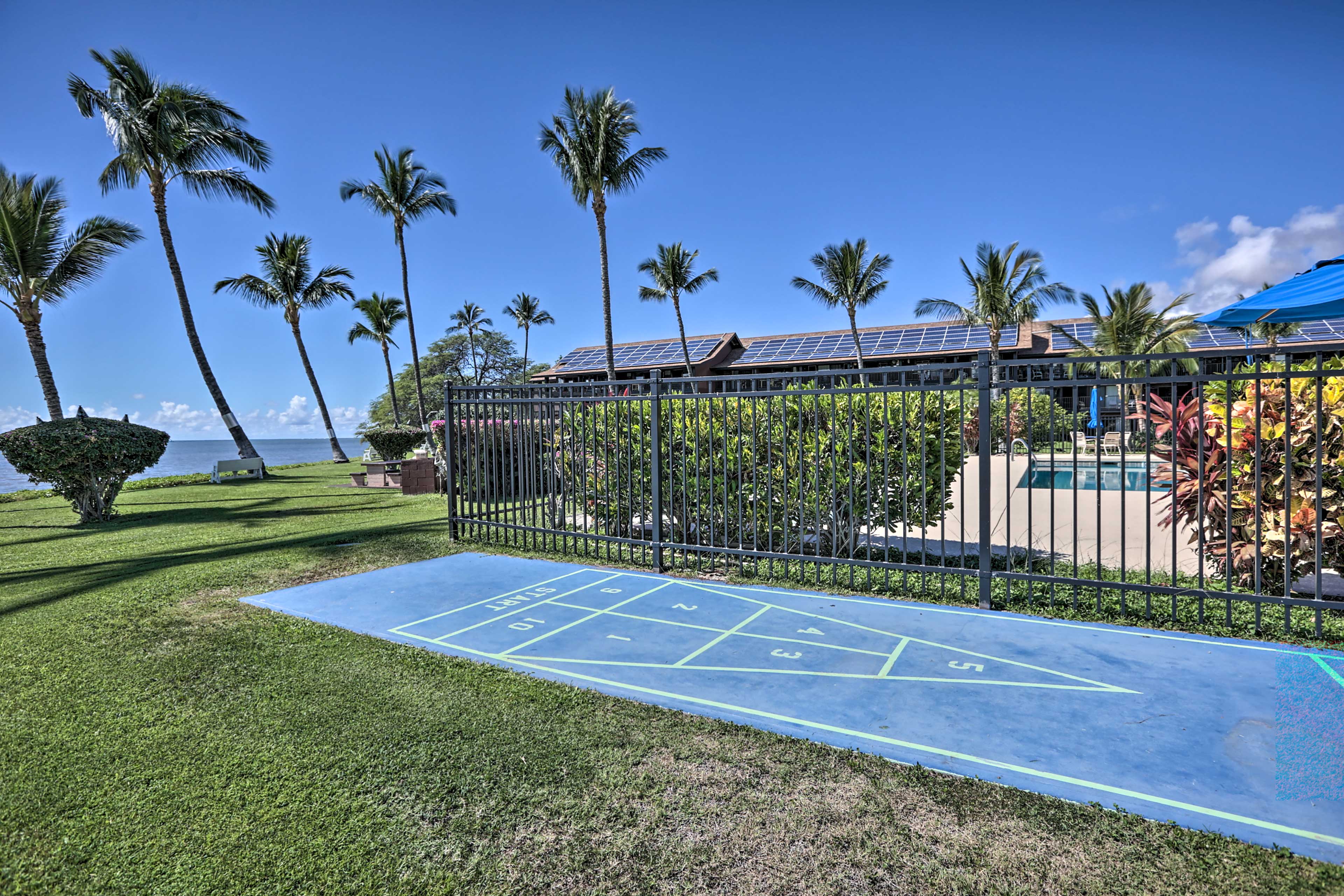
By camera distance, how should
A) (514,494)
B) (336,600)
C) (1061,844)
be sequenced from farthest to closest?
(514,494), (336,600), (1061,844)

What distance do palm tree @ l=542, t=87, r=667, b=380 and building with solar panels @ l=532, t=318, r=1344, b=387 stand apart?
756 centimetres

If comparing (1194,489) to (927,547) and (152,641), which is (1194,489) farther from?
(152,641)

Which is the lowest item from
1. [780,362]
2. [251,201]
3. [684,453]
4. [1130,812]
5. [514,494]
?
[1130,812]

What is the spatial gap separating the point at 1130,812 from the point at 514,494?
6.15 m

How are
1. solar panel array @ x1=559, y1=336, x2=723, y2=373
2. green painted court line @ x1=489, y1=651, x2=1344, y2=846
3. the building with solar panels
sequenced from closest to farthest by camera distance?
1. green painted court line @ x1=489, y1=651, x2=1344, y2=846
2. the building with solar panels
3. solar panel array @ x1=559, y1=336, x2=723, y2=373

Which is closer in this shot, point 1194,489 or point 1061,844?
point 1061,844

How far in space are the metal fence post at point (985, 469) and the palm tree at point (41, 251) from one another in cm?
1860

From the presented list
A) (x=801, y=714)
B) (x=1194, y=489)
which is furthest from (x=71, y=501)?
(x=1194, y=489)

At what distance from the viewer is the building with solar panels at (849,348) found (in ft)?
93.1

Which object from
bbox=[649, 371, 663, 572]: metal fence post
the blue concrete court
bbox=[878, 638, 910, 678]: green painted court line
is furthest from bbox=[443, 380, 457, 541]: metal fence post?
bbox=[878, 638, 910, 678]: green painted court line

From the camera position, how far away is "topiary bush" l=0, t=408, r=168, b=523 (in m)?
10.5

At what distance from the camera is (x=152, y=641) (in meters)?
4.57

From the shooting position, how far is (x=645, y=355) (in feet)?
130

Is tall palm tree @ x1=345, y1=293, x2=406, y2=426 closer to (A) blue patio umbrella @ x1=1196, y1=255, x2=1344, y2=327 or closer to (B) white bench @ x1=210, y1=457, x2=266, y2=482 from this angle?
(B) white bench @ x1=210, y1=457, x2=266, y2=482
